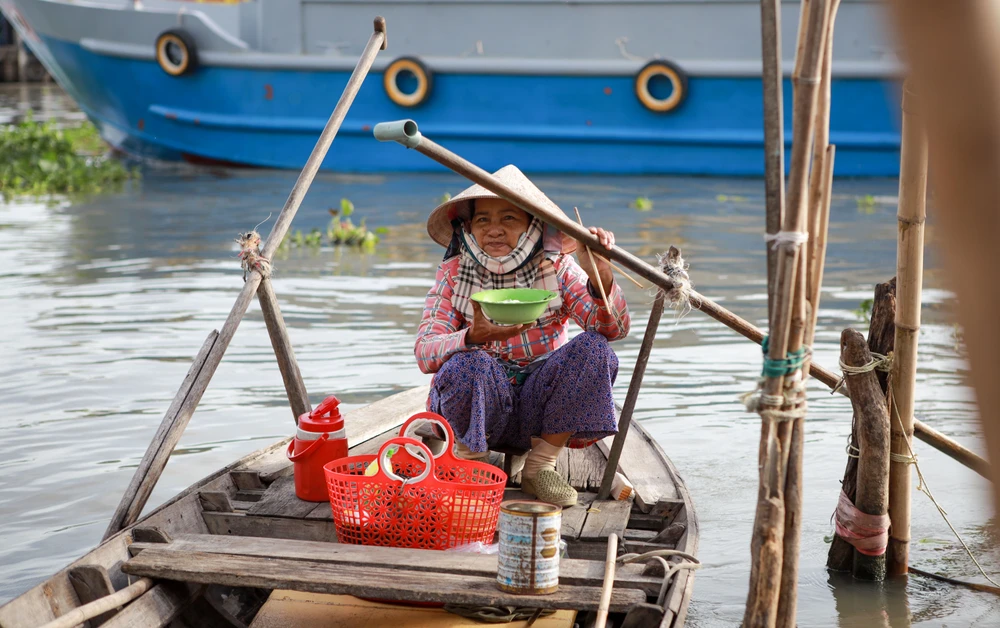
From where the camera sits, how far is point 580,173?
1227 cm

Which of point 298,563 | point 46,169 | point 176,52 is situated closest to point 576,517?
point 298,563

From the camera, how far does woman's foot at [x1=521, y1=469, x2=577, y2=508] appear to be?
2959 millimetres

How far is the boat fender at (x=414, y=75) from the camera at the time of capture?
1186cm

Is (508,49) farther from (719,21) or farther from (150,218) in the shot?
(150,218)

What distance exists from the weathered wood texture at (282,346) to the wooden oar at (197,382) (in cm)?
7

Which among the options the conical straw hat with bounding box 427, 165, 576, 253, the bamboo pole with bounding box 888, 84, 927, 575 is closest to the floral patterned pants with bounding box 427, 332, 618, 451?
the conical straw hat with bounding box 427, 165, 576, 253

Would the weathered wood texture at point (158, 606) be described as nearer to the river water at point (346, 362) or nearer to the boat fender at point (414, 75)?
the river water at point (346, 362)

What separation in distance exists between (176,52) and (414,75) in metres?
2.84

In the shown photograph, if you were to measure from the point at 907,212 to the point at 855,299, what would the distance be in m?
4.35

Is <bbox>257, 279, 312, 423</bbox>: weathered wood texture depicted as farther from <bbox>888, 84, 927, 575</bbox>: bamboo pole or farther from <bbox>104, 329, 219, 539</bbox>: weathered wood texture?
<bbox>888, 84, 927, 575</bbox>: bamboo pole

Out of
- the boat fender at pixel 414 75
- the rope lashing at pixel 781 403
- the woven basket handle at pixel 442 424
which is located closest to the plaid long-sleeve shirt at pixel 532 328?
the woven basket handle at pixel 442 424

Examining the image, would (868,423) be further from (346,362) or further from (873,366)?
(346,362)

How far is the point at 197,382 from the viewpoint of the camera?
302 centimetres

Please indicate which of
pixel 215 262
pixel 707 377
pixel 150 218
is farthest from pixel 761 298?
pixel 150 218
